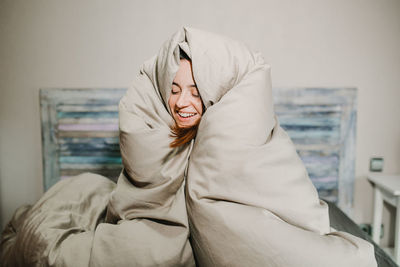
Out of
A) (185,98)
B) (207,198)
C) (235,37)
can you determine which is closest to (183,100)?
(185,98)

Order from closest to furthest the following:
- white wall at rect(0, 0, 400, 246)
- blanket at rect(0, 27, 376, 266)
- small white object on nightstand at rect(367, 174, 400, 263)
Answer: blanket at rect(0, 27, 376, 266), small white object on nightstand at rect(367, 174, 400, 263), white wall at rect(0, 0, 400, 246)

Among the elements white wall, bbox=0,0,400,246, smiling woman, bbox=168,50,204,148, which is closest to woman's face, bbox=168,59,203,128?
smiling woman, bbox=168,50,204,148

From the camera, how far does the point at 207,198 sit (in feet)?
1.95

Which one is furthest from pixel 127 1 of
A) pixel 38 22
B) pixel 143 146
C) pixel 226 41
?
pixel 143 146

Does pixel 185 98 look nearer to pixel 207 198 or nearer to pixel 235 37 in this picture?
pixel 207 198

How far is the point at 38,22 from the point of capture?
53.4 inches

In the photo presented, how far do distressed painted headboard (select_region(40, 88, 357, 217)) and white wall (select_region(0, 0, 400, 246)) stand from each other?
0.25 ft

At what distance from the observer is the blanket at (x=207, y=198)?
0.53m

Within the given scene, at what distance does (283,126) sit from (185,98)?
0.81 metres

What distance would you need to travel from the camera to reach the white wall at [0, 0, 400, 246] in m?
1.31

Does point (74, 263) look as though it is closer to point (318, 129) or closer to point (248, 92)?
point (248, 92)

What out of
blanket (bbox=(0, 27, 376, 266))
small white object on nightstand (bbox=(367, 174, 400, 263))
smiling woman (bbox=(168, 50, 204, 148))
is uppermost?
smiling woman (bbox=(168, 50, 204, 148))

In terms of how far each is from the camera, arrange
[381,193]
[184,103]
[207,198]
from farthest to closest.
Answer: [381,193] → [184,103] → [207,198]

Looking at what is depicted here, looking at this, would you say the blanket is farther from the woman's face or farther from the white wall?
the white wall
